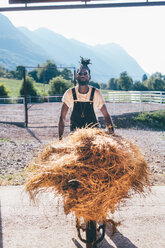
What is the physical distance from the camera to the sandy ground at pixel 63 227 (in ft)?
9.32

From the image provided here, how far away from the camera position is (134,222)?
129 inches

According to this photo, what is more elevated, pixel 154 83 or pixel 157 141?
pixel 154 83

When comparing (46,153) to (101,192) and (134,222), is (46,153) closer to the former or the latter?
(101,192)

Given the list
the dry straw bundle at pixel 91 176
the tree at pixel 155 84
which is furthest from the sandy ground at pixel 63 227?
the tree at pixel 155 84

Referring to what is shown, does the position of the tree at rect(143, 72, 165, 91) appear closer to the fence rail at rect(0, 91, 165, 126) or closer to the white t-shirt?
the fence rail at rect(0, 91, 165, 126)

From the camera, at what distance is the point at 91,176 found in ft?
6.41

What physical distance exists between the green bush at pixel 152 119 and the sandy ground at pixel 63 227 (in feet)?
31.2

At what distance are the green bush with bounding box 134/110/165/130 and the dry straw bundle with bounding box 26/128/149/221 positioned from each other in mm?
11360

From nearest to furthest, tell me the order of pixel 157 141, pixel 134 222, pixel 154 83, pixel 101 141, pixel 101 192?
1. pixel 101 192
2. pixel 101 141
3. pixel 134 222
4. pixel 157 141
5. pixel 154 83

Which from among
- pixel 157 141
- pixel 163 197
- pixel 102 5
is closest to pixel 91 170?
pixel 163 197

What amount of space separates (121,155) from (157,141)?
307 inches

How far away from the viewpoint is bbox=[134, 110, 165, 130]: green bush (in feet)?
43.2

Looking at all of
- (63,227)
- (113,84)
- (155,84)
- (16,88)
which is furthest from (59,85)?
(113,84)

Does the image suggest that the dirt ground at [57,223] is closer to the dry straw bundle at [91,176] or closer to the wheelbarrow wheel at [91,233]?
the wheelbarrow wheel at [91,233]
